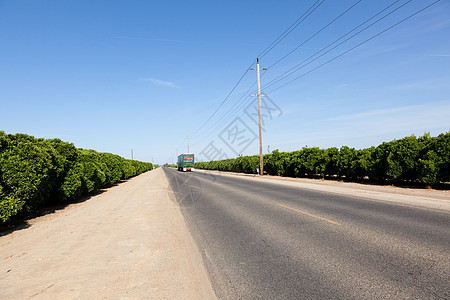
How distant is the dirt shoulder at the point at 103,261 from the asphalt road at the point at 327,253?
46 centimetres

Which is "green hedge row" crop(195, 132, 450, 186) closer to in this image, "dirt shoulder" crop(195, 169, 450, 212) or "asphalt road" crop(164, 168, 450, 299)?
"dirt shoulder" crop(195, 169, 450, 212)

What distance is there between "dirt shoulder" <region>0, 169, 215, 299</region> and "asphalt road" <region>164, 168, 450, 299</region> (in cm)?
46

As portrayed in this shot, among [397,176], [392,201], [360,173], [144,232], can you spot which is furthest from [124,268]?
[360,173]

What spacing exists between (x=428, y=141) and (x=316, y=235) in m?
13.1

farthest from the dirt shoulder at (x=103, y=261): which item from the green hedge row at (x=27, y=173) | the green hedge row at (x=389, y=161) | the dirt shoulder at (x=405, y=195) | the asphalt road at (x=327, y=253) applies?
the green hedge row at (x=389, y=161)

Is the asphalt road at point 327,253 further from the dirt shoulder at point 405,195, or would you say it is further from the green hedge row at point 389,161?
the green hedge row at point 389,161

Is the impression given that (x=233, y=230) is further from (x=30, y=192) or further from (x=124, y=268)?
(x=30, y=192)

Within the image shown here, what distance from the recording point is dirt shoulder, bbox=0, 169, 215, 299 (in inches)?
129

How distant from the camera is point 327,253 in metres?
4.34

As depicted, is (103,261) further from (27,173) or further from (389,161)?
(389,161)

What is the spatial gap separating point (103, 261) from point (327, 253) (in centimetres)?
428

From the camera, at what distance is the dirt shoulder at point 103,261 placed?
3.29 m

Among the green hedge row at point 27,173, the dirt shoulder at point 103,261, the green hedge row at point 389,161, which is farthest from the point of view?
the green hedge row at point 389,161

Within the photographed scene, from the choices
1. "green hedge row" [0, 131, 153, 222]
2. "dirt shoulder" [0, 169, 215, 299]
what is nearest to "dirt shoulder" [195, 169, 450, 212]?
"dirt shoulder" [0, 169, 215, 299]
